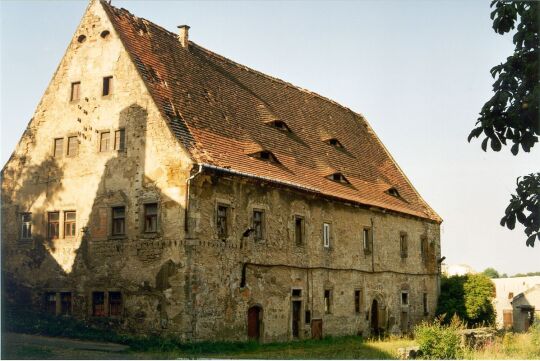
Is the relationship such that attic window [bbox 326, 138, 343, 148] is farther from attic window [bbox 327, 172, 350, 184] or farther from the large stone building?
attic window [bbox 327, 172, 350, 184]

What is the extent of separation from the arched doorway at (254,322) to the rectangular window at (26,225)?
336 inches

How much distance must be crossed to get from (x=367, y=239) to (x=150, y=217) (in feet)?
38.4

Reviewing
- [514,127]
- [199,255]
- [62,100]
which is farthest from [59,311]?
[514,127]

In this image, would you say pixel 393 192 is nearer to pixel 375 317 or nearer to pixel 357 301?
pixel 375 317

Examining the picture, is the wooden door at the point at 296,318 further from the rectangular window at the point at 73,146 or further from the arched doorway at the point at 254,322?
the rectangular window at the point at 73,146

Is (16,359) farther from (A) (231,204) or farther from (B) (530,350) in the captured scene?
(B) (530,350)

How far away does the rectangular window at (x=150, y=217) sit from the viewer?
20047 millimetres

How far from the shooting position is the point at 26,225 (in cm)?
2319

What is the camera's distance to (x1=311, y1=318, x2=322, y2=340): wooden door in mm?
24016

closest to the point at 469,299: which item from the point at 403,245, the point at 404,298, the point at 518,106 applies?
the point at 404,298

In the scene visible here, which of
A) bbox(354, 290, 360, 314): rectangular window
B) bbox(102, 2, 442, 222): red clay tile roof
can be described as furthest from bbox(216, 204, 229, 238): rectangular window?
bbox(354, 290, 360, 314): rectangular window

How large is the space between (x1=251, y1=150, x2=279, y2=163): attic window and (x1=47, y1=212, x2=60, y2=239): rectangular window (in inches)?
287

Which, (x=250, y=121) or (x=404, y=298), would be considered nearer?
(x=250, y=121)

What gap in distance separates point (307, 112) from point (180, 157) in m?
12.4
